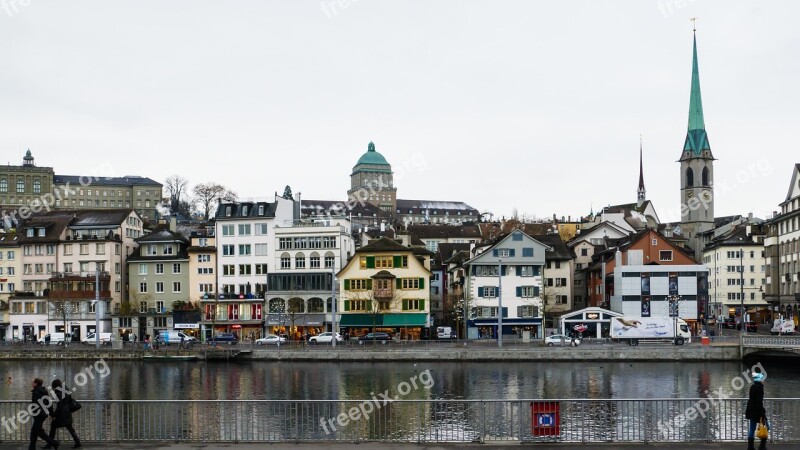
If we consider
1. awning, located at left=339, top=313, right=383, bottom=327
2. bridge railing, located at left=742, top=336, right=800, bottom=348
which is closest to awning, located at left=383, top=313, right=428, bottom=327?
awning, located at left=339, top=313, right=383, bottom=327

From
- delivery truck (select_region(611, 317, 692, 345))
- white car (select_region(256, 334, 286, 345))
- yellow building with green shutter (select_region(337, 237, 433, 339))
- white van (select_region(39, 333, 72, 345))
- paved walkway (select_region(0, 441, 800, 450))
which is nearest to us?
paved walkway (select_region(0, 441, 800, 450))

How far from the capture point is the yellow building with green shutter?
9006 cm

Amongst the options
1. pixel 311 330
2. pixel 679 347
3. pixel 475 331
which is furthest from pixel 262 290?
pixel 679 347

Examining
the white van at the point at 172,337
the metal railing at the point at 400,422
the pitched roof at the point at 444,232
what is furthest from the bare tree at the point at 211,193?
the metal railing at the point at 400,422

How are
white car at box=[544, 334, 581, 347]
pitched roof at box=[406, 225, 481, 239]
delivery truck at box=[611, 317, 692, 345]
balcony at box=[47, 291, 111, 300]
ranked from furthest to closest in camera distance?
1. pitched roof at box=[406, 225, 481, 239]
2. balcony at box=[47, 291, 111, 300]
3. delivery truck at box=[611, 317, 692, 345]
4. white car at box=[544, 334, 581, 347]

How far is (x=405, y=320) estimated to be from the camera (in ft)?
296

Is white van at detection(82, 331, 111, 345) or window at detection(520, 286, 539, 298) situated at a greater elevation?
window at detection(520, 286, 539, 298)

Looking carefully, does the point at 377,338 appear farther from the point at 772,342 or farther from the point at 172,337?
the point at 772,342

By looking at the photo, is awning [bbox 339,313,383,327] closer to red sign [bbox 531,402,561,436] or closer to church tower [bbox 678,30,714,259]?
red sign [bbox 531,402,561,436]

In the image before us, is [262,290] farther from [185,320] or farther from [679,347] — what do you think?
[679,347]

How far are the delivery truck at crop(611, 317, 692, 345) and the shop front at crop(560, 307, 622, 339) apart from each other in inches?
180

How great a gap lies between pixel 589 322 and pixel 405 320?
1876cm

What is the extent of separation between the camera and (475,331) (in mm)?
89375

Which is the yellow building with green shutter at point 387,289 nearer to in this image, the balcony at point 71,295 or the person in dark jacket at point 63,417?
the balcony at point 71,295
